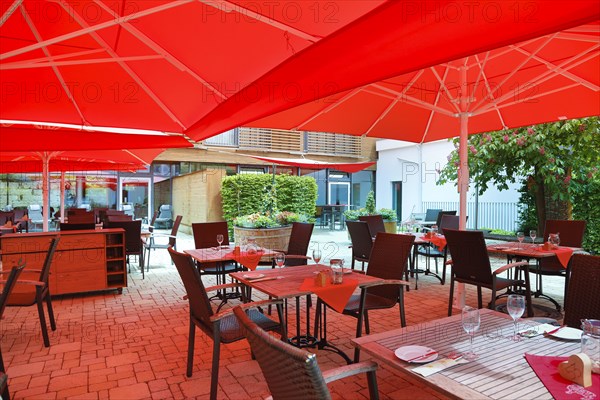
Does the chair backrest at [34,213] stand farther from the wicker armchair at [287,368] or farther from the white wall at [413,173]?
the wicker armchair at [287,368]

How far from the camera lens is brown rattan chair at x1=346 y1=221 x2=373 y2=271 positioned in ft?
19.5

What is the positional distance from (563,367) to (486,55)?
3850 millimetres

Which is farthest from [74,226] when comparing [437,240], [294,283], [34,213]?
[34,213]

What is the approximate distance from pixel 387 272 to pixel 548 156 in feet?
21.4

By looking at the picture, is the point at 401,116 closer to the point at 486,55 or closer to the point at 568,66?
the point at 486,55

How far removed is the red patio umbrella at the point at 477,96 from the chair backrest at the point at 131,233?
3.09 meters

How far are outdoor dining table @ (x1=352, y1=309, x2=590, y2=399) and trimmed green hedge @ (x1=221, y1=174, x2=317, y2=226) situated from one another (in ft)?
32.5

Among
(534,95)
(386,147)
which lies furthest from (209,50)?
(386,147)

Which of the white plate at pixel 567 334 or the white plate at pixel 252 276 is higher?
the white plate at pixel 252 276

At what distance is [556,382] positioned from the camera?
4.79 ft

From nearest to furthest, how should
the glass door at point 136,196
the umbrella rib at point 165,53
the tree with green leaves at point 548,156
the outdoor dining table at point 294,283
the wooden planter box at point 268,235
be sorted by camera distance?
the outdoor dining table at point 294,283, the umbrella rib at point 165,53, the tree with green leaves at point 548,156, the wooden planter box at point 268,235, the glass door at point 136,196

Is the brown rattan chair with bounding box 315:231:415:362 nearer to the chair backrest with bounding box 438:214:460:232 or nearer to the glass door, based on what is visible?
the chair backrest with bounding box 438:214:460:232

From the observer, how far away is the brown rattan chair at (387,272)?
3.52 m

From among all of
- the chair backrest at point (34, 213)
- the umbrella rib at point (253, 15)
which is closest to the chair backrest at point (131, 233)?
the umbrella rib at point (253, 15)
